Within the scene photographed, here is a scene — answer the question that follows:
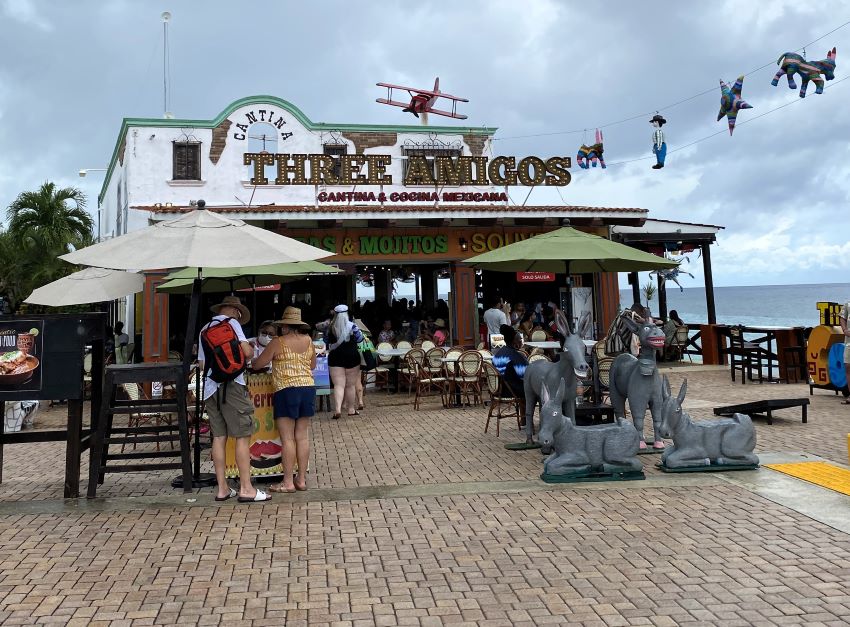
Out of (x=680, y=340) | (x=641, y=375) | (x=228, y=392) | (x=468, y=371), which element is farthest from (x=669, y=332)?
(x=228, y=392)

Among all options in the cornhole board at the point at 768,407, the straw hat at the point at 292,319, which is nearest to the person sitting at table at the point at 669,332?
the cornhole board at the point at 768,407

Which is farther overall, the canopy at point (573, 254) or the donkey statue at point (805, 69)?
the donkey statue at point (805, 69)

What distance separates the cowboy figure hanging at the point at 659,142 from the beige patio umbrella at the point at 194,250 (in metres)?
12.0

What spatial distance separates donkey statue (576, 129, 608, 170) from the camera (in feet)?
62.3

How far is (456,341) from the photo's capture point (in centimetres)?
1478

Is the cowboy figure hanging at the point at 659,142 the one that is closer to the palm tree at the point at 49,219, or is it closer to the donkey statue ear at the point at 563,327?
the donkey statue ear at the point at 563,327

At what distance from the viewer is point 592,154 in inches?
752

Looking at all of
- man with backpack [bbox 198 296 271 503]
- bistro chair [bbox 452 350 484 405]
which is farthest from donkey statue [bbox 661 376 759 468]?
bistro chair [bbox 452 350 484 405]

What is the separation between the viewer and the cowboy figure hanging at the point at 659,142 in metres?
15.6

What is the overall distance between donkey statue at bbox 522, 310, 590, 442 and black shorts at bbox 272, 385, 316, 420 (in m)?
2.33

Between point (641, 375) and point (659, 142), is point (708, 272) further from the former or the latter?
point (641, 375)

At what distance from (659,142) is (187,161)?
1239 centimetres

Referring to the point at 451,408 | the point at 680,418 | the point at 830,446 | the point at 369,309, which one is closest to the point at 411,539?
the point at 680,418

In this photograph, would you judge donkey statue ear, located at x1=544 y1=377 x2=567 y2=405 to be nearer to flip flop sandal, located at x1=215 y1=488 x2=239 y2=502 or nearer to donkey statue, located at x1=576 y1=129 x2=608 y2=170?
flip flop sandal, located at x1=215 y1=488 x2=239 y2=502
